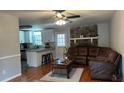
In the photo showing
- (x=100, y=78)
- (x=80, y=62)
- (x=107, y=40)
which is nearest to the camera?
(x=100, y=78)

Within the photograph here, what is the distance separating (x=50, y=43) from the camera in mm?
9414

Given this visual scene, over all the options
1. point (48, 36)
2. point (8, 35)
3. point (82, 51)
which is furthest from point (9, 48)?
point (48, 36)

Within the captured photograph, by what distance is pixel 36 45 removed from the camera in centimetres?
976

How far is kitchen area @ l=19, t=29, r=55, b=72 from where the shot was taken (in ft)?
22.5

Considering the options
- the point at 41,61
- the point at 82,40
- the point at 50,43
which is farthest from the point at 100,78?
the point at 50,43

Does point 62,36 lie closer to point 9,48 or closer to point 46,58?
point 46,58

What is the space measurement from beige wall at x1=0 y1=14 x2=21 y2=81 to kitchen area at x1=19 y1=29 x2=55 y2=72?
72.4 inches

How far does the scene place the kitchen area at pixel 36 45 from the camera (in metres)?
6.87

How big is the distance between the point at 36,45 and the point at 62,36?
2.04 m

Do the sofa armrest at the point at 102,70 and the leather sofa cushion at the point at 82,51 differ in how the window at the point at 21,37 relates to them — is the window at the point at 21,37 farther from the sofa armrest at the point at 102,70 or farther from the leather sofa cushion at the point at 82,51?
the sofa armrest at the point at 102,70

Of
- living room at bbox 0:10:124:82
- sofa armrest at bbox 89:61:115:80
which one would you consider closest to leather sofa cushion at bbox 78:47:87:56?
living room at bbox 0:10:124:82

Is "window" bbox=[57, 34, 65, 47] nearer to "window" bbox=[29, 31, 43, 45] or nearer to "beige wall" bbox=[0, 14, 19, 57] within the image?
"window" bbox=[29, 31, 43, 45]
